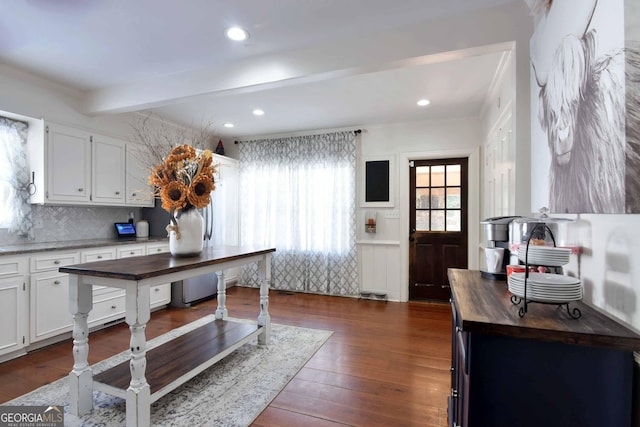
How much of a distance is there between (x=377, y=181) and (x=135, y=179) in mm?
3287

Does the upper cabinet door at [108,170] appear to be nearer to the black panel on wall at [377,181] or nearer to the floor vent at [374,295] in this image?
the black panel on wall at [377,181]

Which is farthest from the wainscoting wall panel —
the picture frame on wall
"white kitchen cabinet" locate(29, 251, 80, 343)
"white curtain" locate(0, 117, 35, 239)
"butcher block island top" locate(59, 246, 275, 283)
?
"white curtain" locate(0, 117, 35, 239)

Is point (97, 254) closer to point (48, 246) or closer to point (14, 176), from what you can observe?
point (48, 246)

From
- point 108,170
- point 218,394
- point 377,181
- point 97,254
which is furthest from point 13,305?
point 377,181

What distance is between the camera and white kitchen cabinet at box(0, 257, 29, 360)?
2533 mm

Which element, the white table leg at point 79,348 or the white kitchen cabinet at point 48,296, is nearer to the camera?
the white table leg at point 79,348

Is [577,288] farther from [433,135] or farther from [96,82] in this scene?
[96,82]

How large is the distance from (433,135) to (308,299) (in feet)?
9.79

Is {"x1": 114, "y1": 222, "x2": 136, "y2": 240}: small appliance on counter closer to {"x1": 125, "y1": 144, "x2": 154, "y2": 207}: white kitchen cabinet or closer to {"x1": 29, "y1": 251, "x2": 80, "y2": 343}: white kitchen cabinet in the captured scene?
{"x1": 125, "y1": 144, "x2": 154, "y2": 207}: white kitchen cabinet

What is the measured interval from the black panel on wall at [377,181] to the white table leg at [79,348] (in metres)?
3.60

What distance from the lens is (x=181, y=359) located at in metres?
2.18

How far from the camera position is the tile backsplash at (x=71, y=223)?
3252 millimetres

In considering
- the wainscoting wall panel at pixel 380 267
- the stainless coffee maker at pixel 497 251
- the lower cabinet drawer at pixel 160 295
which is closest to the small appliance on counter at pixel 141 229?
the lower cabinet drawer at pixel 160 295

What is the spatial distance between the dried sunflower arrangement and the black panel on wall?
2.78 meters
